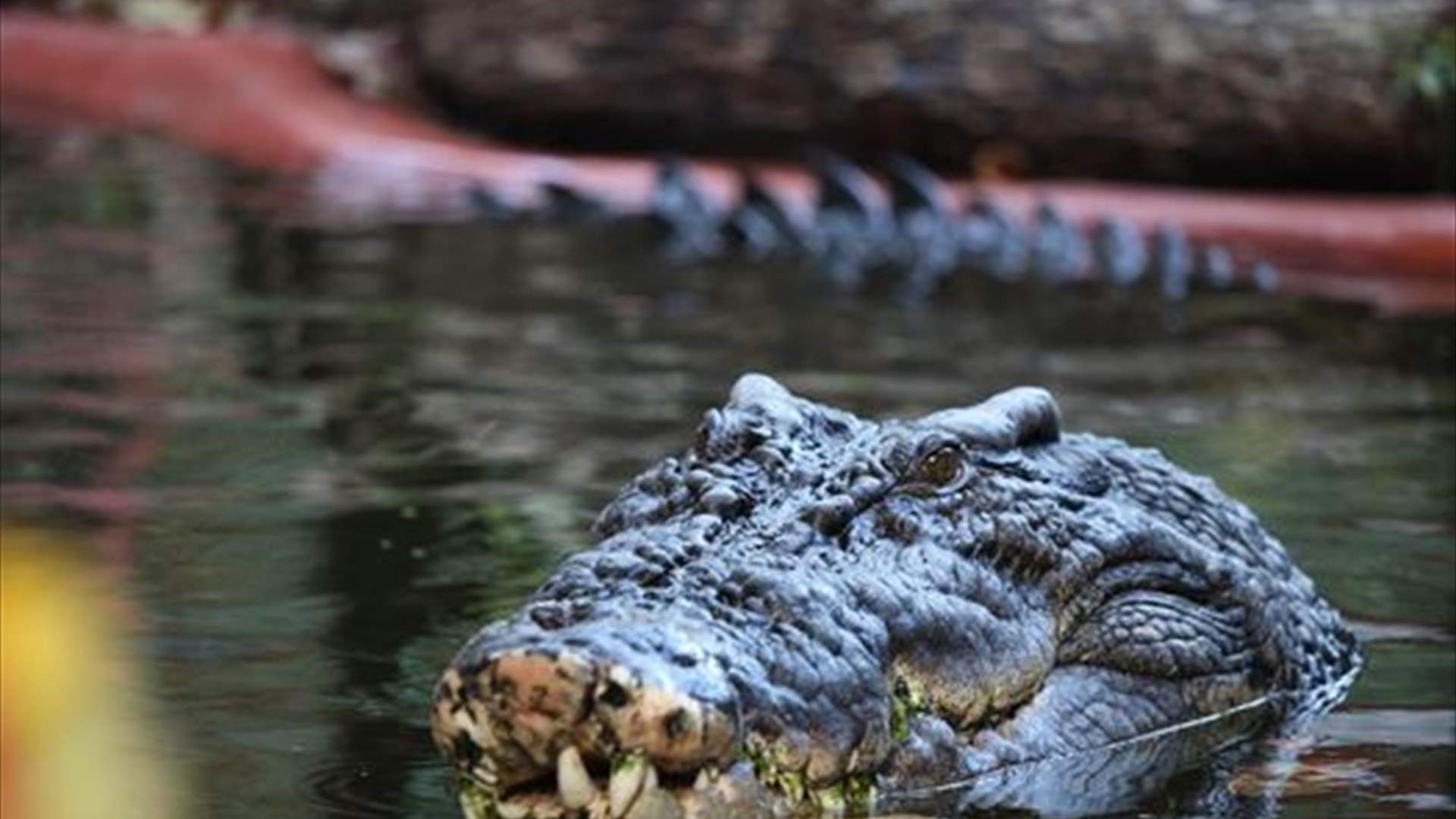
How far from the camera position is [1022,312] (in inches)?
434

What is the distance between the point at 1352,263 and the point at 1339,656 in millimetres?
7661

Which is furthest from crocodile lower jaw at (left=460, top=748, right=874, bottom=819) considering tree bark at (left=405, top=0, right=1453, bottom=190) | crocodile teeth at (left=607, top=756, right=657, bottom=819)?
tree bark at (left=405, top=0, right=1453, bottom=190)

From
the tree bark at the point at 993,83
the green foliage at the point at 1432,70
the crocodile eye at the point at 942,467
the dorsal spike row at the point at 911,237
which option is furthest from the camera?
the tree bark at the point at 993,83

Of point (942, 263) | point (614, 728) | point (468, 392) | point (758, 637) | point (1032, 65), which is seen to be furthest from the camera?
point (1032, 65)

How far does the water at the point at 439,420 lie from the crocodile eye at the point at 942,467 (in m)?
0.58

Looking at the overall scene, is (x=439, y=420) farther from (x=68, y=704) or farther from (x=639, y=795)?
(x=639, y=795)

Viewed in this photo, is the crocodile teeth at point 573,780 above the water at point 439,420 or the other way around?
above

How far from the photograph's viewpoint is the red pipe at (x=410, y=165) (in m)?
12.7

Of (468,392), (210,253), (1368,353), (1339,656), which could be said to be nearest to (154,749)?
(1339,656)

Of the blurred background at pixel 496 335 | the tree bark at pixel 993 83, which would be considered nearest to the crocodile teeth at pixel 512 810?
the blurred background at pixel 496 335

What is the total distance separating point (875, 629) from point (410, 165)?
36.4 ft

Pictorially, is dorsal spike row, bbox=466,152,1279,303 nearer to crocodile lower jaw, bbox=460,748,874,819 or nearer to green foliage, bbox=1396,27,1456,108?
green foliage, bbox=1396,27,1456,108

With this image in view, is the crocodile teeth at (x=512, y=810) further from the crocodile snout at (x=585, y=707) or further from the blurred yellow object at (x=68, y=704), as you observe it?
the blurred yellow object at (x=68, y=704)

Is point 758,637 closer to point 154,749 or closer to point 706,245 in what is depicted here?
point 154,749
